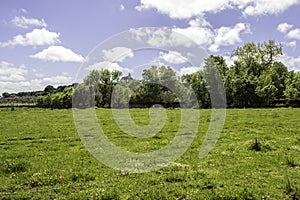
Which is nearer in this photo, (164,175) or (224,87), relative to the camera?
(164,175)

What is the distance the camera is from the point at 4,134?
2691 cm

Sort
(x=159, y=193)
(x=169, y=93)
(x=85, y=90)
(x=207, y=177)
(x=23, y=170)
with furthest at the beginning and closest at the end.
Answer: (x=85, y=90) → (x=169, y=93) → (x=23, y=170) → (x=207, y=177) → (x=159, y=193)

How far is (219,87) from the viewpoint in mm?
77562

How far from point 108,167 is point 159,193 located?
4779 mm

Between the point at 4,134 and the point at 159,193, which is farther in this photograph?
the point at 4,134

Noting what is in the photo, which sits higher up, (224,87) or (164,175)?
(224,87)

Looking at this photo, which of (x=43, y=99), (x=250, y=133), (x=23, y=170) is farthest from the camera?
(x=43, y=99)

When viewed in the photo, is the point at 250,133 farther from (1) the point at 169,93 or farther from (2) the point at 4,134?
(1) the point at 169,93

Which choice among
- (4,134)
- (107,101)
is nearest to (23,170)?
(4,134)

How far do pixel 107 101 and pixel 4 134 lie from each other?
223 feet

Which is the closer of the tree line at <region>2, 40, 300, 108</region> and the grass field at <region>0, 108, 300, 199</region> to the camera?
the grass field at <region>0, 108, 300, 199</region>

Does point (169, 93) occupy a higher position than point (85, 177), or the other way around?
point (169, 93)

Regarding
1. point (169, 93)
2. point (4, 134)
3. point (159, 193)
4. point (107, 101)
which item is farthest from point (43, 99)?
point (159, 193)

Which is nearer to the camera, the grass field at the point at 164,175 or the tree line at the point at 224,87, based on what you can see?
the grass field at the point at 164,175
